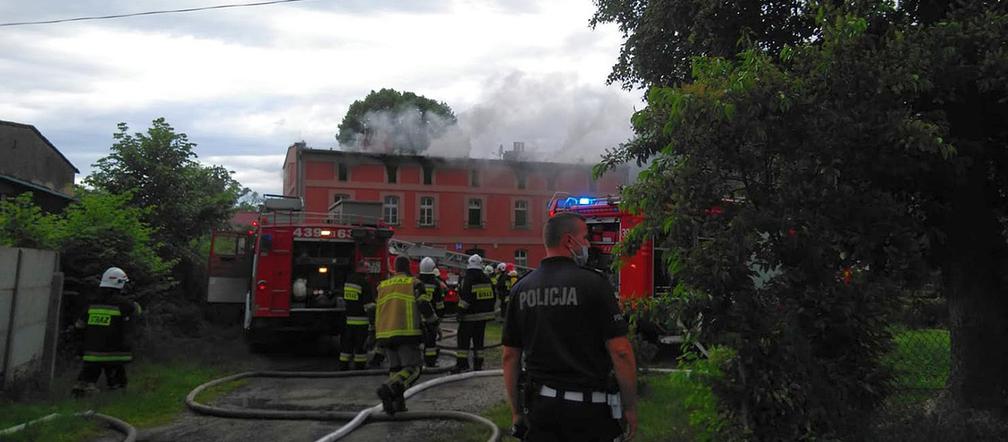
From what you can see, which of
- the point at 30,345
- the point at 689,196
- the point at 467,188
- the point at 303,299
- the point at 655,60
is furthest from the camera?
the point at 467,188

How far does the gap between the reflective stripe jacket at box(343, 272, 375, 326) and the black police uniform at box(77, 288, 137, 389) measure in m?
2.89

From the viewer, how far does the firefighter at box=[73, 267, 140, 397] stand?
7926mm

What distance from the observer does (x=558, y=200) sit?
12.4 meters

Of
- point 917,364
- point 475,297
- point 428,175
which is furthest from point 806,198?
point 428,175

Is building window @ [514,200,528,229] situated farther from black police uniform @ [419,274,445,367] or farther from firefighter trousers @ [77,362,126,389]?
firefighter trousers @ [77,362,126,389]

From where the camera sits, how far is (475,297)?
1015cm

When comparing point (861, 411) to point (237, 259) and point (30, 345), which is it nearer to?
point (30, 345)

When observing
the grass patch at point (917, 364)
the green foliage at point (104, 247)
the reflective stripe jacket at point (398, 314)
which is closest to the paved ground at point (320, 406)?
the reflective stripe jacket at point (398, 314)

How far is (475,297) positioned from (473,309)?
0.53 ft

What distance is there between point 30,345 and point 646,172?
6.92 meters

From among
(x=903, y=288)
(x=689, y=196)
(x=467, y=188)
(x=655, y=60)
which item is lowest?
(x=903, y=288)

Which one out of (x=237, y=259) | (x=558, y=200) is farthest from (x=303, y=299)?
(x=558, y=200)

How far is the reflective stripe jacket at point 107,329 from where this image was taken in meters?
7.92

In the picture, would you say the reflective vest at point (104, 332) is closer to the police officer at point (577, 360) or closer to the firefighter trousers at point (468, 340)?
the firefighter trousers at point (468, 340)
